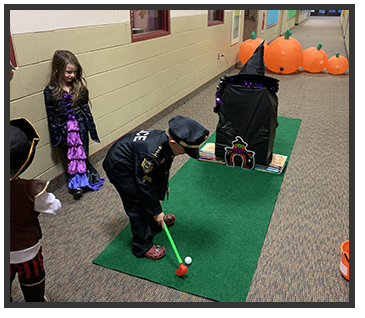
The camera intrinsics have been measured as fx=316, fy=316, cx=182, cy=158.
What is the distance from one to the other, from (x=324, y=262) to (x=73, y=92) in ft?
7.36

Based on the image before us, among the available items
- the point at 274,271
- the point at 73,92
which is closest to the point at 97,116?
the point at 73,92

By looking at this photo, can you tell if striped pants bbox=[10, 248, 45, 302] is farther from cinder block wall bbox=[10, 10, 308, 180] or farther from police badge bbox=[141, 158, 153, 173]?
cinder block wall bbox=[10, 10, 308, 180]

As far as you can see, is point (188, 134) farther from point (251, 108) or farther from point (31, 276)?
point (251, 108)

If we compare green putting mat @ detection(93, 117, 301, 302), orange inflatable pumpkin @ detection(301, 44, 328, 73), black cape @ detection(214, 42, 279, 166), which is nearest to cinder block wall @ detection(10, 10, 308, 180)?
green putting mat @ detection(93, 117, 301, 302)

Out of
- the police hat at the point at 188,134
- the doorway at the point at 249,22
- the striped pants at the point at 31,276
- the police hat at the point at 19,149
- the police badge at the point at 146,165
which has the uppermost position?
the doorway at the point at 249,22

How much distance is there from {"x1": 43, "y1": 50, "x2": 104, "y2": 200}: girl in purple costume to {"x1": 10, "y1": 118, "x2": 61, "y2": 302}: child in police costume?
4.08 feet

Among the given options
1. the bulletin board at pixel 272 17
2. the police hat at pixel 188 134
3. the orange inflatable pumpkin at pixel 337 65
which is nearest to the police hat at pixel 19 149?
the police hat at pixel 188 134

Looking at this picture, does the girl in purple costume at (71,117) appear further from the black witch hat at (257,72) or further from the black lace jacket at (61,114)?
the black witch hat at (257,72)

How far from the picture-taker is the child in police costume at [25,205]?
125 centimetres

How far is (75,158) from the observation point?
107 inches

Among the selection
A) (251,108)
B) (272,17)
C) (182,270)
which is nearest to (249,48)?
(251,108)

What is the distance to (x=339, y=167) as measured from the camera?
3.19 meters

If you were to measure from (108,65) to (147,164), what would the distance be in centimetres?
181

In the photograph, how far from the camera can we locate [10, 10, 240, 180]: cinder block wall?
2377mm
